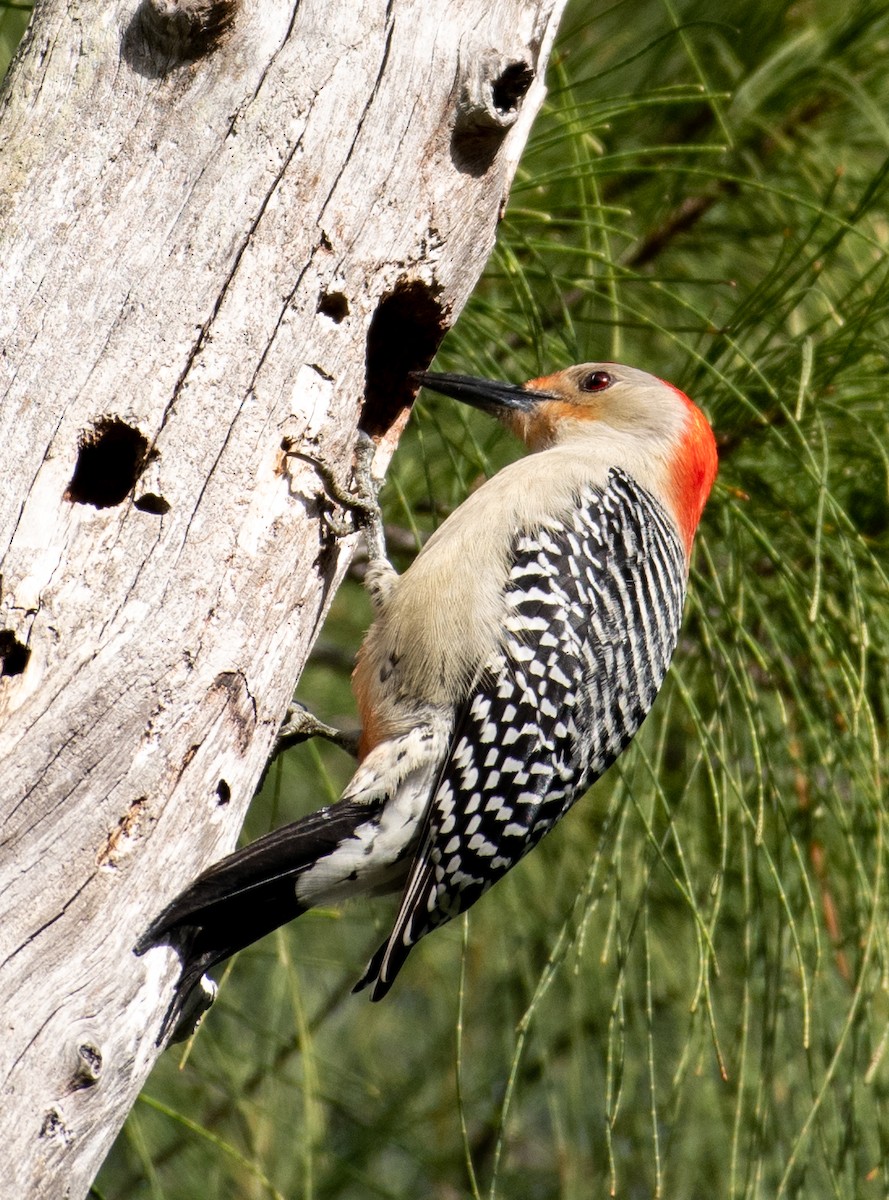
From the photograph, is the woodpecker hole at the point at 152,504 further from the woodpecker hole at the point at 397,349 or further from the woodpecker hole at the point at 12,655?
the woodpecker hole at the point at 397,349

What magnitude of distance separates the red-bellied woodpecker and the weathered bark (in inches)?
15.5

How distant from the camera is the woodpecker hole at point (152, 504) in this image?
2.15 metres

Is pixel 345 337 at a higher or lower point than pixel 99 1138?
higher

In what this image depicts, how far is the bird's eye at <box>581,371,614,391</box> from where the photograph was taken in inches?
143

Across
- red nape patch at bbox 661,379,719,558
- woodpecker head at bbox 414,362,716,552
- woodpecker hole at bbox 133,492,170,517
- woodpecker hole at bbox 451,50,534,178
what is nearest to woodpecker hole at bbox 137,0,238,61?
woodpecker hole at bbox 451,50,534,178

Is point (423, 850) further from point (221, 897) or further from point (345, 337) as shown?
point (345, 337)

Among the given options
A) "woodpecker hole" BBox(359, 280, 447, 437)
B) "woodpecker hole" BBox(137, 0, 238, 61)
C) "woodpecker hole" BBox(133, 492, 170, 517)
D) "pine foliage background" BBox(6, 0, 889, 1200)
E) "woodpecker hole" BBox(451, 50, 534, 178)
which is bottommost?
"pine foliage background" BBox(6, 0, 889, 1200)

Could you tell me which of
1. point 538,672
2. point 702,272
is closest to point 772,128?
point 702,272

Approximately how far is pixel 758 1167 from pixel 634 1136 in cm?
137

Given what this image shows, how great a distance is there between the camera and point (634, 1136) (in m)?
4.11

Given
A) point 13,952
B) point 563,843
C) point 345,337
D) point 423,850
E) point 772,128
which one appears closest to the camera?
point 13,952

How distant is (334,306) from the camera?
2.39 meters

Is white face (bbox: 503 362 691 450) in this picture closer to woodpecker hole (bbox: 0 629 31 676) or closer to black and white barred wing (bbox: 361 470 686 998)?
black and white barred wing (bbox: 361 470 686 998)

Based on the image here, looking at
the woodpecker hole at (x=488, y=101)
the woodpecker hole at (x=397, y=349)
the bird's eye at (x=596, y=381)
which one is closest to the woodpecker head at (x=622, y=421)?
the bird's eye at (x=596, y=381)
